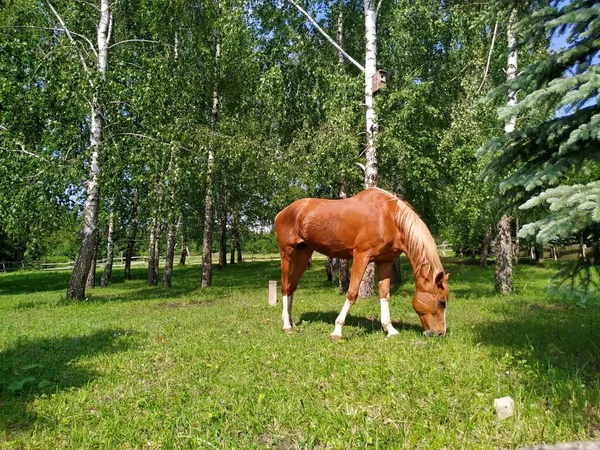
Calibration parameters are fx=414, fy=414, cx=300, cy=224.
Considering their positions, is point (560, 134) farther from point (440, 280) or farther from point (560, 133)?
point (440, 280)

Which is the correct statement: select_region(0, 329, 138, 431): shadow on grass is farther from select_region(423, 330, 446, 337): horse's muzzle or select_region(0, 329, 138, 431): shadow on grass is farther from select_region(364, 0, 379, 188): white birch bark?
select_region(364, 0, 379, 188): white birch bark

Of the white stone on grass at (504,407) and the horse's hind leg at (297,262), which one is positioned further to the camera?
the horse's hind leg at (297,262)

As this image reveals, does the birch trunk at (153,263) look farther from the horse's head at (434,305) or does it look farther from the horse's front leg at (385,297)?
the horse's head at (434,305)

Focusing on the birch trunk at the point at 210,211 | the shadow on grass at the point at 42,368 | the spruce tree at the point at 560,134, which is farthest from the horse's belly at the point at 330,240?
the birch trunk at the point at 210,211

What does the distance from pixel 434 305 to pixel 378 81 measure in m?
6.62

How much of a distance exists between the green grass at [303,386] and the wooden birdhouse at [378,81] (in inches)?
247

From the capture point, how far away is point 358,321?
29.2 ft

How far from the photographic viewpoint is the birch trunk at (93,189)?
45.8 ft

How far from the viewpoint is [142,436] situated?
3844 mm

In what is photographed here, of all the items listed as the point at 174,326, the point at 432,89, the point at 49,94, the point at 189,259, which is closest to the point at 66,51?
the point at 49,94

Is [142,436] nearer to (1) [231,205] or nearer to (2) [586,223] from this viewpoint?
(2) [586,223]

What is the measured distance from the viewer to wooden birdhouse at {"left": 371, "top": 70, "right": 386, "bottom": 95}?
1096 centimetres

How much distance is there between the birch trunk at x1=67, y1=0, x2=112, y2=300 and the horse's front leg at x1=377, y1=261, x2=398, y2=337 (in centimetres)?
1037

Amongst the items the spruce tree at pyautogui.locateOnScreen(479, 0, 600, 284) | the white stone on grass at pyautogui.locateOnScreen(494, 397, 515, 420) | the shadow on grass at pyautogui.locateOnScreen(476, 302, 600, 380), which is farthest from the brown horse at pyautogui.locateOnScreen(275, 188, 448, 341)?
the white stone on grass at pyautogui.locateOnScreen(494, 397, 515, 420)
